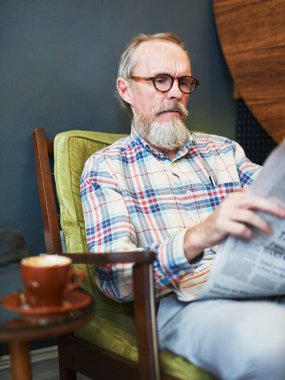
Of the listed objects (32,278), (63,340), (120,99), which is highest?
(120,99)

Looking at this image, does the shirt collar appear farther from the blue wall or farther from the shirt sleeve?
the blue wall

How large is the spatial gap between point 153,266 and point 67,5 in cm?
104

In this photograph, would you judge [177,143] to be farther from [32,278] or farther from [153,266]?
[32,278]

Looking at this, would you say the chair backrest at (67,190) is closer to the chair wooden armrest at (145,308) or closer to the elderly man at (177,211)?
the elderly man at (177,211)

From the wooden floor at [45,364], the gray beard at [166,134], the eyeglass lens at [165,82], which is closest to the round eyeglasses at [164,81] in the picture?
the eyeglass lens at [165,82]

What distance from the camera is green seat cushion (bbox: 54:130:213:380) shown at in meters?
→ 1.37

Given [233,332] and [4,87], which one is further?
[4,87]

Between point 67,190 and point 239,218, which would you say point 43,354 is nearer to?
point 67,190

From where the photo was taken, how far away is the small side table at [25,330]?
33.8 inches

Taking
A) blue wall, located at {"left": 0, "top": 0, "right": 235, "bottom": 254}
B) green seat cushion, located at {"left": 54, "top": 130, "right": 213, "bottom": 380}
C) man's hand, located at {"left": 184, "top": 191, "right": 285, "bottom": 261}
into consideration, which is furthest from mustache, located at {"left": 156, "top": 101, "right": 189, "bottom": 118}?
man's hand, located at {"left": 184, "top": 191, "right": 285, "bottom": 261}

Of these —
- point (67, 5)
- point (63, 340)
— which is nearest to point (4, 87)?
point (67, 5)

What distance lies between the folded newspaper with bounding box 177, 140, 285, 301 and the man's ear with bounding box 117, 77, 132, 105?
798 millimetres

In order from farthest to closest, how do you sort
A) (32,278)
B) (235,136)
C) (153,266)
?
(235,136)
(153,266)
(32,278)

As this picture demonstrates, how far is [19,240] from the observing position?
1.59 meters
